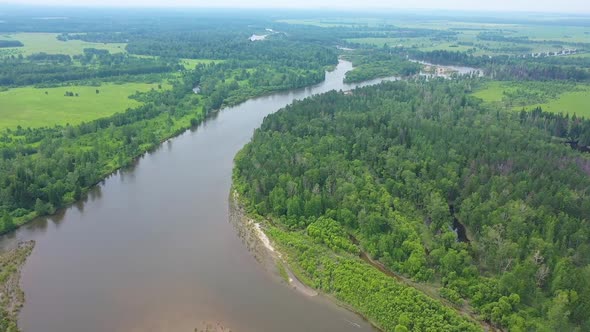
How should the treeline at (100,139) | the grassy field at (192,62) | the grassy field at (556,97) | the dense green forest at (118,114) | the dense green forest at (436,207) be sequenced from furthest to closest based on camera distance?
the grassy field at (192,62), the grassy field at (556,97), the dense green forest at (118,114), the treeline at (100,139), the dense green forest at (436,207)

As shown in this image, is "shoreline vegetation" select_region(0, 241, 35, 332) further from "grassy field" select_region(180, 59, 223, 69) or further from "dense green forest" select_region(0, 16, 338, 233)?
"grassy field" select_region(180, 59, 223, 69)

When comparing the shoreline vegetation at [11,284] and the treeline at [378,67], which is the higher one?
the treeline at [378,67]

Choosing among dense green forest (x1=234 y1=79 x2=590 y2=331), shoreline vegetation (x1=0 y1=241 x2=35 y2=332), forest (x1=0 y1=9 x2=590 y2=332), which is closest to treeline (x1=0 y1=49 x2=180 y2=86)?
forest (x1=0 y1=9 x2=590 y2=332)

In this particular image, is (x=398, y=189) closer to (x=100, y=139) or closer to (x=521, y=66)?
(x=100, y=139)

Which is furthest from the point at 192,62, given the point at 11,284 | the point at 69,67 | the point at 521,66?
the point at 11,284

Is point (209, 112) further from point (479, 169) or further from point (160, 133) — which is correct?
point (479, 169)

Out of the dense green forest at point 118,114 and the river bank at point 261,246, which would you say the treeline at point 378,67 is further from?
the river bank at point 261,246

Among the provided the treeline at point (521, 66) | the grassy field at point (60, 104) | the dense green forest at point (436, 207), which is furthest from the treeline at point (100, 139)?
the treeline at point (521, 66)
